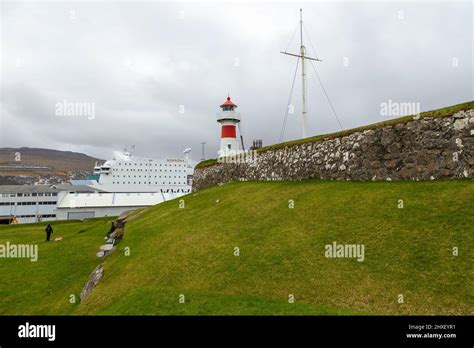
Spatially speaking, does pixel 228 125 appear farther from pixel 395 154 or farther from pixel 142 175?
pixel 142 175

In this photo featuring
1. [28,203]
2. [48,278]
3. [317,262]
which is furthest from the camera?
[28,203]

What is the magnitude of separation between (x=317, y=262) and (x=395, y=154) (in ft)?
23.8

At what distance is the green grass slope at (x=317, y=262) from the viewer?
297 inches

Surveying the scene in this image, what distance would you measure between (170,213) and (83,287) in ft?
27.3

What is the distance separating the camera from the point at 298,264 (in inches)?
375

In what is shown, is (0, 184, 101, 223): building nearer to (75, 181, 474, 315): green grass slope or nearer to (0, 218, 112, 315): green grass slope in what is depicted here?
(0, 218, 112, 315): green grass slope

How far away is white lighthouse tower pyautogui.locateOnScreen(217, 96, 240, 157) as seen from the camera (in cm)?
3981

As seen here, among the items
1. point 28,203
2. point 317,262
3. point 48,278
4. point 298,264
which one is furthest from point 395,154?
point 28,203

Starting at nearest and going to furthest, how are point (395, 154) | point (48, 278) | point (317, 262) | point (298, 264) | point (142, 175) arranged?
point (317, 262), point (298, 264), point (395, 154), point (48, 278), point (142, 175)

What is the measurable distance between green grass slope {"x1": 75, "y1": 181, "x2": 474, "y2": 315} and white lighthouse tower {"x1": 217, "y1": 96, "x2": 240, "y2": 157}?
2575 centimetres

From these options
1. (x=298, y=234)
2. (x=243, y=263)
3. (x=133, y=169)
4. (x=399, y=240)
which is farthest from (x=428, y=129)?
(x=133, y=169)

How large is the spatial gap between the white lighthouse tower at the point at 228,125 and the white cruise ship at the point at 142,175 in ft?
142

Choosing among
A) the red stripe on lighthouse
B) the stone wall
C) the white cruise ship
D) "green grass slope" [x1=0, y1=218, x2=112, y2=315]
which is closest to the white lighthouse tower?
the red stripe on lighthouse
